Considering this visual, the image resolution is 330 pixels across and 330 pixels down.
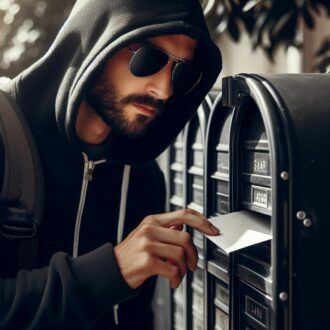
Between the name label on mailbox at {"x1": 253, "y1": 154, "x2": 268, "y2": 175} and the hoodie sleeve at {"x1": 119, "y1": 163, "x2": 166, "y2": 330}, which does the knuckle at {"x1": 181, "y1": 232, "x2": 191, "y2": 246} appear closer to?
the name label on mailbox at {"x1": 253, "y1": 154, "x2": 268, "y2": 175}

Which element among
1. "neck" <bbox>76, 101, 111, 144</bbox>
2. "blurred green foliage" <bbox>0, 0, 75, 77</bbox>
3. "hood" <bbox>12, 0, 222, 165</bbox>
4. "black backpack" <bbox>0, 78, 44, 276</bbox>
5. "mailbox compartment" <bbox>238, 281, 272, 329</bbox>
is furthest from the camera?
"blurred green foliage" <bbox>0, 0, 75, 77</bbox>

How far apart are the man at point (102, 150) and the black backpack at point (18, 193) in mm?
62

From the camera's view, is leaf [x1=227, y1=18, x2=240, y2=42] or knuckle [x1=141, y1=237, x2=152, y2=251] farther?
leaf [x1=227, y1=18, x2=240, y2=42]

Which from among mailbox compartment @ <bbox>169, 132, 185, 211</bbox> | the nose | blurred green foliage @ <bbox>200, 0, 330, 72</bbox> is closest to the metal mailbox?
the nose

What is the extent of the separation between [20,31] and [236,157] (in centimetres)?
349

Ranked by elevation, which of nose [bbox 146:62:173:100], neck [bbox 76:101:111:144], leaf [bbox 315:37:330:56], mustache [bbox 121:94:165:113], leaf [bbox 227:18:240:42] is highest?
leaf [bbox 227:18:240:42]

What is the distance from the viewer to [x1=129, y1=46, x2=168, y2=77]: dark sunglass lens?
5.75ft

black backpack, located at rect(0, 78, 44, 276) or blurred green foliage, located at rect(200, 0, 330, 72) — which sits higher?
blurred green foliage, located at rect(200, 0, 330, 72)

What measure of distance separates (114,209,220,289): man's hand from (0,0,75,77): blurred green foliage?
3362mm

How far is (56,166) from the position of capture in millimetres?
1844

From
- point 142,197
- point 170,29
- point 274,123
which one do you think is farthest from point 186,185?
point 274,123

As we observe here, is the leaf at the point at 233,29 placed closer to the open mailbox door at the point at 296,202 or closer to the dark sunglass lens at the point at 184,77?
the dark sunglass lens at the point at 184,77

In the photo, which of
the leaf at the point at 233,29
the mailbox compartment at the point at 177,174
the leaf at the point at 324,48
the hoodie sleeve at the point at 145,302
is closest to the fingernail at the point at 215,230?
the hoodie sleeve at the point at 145,302

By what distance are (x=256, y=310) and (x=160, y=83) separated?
2.44 ft
